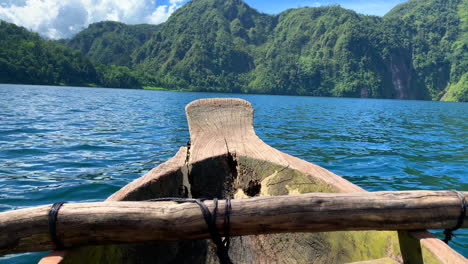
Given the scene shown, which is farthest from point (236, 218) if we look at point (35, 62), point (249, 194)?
point (35, 62)

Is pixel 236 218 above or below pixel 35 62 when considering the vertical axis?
below

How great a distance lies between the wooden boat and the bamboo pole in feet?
0.62

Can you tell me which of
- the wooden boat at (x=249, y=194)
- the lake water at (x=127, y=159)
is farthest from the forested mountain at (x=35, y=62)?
the wooden boat at (x=249, y=194)

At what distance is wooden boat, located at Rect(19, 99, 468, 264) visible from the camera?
2584 mm

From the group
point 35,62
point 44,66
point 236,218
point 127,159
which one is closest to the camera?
point 236,218

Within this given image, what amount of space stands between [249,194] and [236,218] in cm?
151

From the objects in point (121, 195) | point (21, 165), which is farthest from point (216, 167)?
point (21, 165)

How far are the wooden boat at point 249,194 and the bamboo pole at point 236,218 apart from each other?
0.62ft

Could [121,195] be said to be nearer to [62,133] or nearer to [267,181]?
[267,181]

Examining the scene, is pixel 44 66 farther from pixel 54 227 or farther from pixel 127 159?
pixel 54 227

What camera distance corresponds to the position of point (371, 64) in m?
190

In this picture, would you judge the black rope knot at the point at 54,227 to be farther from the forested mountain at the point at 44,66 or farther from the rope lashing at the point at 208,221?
the forested mountain at the point at 44,66

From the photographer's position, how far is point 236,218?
6.97 ft

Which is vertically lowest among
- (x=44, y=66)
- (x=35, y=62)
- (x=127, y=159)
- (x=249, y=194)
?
(x=127, y=159)
